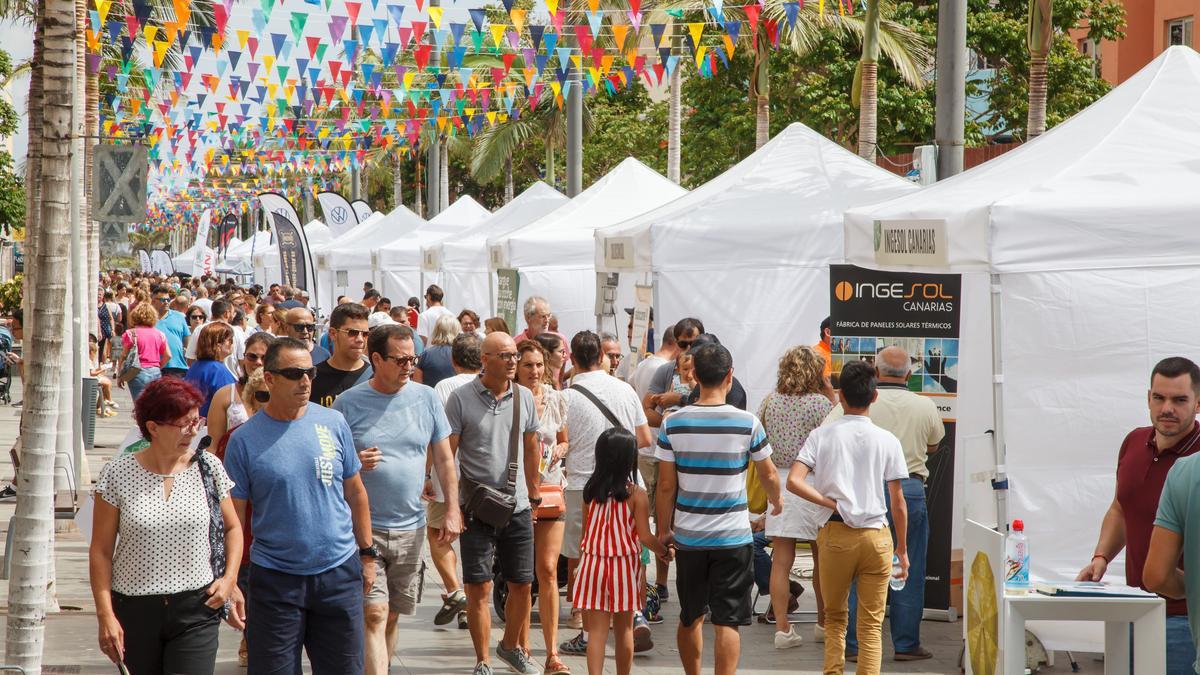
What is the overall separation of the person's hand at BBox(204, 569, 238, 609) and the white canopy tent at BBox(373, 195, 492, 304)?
68.4ft

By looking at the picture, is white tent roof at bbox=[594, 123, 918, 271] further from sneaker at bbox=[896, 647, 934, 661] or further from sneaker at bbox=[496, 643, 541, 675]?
sneaker at bbox=[496, 643, 541, 675]

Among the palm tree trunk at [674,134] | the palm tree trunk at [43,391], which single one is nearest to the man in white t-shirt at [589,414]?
the palm tree trunk at [43,391]

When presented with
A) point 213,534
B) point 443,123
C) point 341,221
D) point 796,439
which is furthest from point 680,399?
point 341,221

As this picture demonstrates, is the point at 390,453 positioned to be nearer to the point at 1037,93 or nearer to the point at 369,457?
the point at 369,457

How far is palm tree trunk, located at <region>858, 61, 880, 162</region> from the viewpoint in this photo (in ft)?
67.5

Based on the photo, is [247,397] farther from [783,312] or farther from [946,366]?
[783,312]

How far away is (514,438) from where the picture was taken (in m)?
7.59

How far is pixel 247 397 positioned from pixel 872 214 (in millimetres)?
3784

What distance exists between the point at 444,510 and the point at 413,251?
18487 millimetres

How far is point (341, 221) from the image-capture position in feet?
109

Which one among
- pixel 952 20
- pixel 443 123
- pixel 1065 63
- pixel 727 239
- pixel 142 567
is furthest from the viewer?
pixel 1065 63

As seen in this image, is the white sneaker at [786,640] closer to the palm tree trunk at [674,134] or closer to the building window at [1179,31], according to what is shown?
the palm tree trunk at [674,134]

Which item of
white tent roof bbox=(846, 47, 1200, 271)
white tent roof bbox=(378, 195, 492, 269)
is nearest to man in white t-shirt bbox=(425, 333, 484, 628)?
white tent roof bbox=(846, 47, 1200, 271)

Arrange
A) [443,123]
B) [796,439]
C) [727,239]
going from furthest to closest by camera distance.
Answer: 1. [443,123]
2. [727,239]
3. [796,439]
